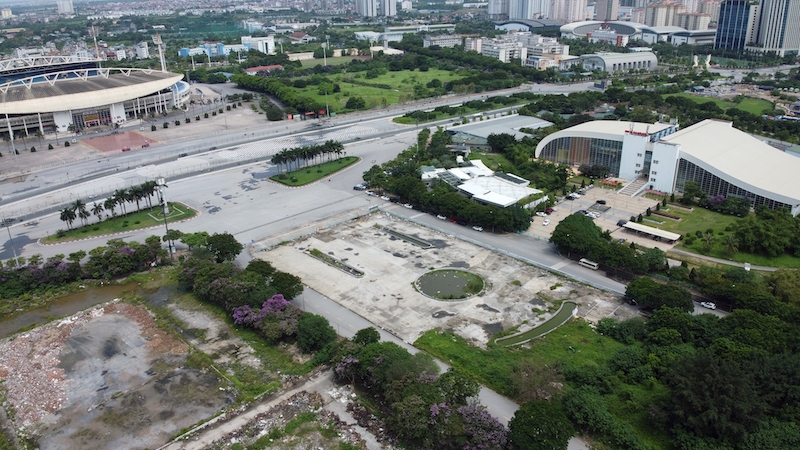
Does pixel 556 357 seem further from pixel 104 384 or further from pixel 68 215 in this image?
pixel 68 215

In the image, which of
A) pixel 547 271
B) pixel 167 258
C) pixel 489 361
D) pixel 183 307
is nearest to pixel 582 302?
pixel 547 271

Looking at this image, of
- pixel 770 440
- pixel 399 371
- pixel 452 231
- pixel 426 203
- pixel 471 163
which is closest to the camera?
pixel 770 440

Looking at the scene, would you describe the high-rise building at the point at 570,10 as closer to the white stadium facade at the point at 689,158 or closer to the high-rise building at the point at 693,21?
the high-rise building at the point at 693,21

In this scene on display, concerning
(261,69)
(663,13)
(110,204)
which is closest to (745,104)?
(261,69)

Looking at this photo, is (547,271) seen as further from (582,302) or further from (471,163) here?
(471,163)

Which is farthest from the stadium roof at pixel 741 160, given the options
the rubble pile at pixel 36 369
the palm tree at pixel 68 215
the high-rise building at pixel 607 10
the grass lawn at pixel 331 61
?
the high-rise building at pixel 607 10

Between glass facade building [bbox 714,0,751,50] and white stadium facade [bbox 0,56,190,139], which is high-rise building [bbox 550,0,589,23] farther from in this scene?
white stadium facade [bbox 0,56,190,139]
